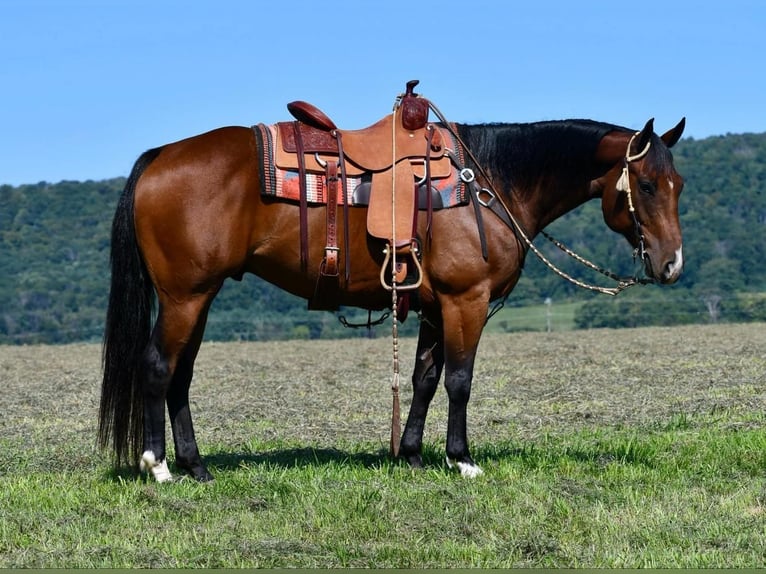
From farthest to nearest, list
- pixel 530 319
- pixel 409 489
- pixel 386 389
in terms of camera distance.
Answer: pixel 530 319
pixel 386 389
pixel 409 489

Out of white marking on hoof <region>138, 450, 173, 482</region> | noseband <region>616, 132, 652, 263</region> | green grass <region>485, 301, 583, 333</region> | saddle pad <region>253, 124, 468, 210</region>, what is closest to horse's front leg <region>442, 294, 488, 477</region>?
saddle pad <region>253, 124, 468, 210</region>

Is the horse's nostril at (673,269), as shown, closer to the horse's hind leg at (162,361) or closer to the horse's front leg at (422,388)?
the horse's front leg at (422,388)

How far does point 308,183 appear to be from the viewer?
6.34 metres

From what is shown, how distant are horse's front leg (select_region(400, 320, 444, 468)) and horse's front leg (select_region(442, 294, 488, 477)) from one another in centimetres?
33

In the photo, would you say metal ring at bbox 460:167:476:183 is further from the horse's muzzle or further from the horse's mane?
the horse's muzzle

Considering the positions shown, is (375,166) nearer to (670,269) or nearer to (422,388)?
(422,388)

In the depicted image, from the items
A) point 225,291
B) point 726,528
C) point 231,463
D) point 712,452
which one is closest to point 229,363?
point 231,463

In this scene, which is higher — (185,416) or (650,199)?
(650,199)

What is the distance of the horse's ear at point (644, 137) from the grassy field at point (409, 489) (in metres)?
2.01

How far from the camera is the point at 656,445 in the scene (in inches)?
287

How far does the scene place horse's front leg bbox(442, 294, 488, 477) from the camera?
253 inches

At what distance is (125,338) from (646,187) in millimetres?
3392

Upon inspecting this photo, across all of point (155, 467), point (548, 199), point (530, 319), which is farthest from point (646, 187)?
point (530, 319)

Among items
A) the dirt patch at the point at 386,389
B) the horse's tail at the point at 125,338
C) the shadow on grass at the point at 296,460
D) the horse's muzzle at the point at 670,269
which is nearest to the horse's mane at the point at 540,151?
the horse's muzzle at the point at 670,269
